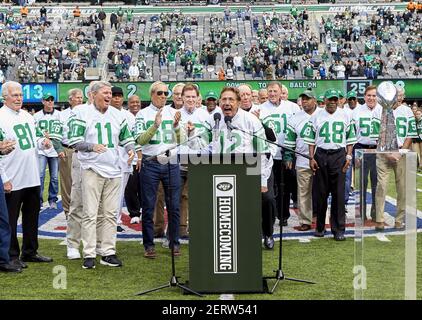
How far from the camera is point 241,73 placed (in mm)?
42250

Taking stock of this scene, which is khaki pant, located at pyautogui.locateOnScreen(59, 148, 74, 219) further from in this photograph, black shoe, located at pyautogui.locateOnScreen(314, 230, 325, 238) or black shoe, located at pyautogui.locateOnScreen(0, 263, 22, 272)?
black shoe, located at pyautogui.locateOnScreen(314, 230, 325, 238)

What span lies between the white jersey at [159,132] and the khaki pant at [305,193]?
2394 millimetres

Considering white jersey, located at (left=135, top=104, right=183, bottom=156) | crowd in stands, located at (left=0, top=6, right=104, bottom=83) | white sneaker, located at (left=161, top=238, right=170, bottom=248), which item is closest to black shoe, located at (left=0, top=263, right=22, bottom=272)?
white jersey, located at (left=135, top=104, right=183, bottom=156)

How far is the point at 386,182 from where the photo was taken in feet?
20.4

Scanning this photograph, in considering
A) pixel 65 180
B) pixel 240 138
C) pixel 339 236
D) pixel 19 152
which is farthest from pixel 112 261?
pixel 65 180

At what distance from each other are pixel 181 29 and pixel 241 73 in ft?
29.9

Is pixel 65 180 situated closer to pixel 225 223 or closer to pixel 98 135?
pixel 98 135

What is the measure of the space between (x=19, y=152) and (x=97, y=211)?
3.20 feet

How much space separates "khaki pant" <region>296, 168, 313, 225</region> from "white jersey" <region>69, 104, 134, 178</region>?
316 cm

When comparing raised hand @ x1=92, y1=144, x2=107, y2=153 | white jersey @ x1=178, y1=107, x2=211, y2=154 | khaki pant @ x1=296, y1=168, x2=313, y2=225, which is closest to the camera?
white jersey @ x1=178, y1=107, x2=211, y2=154

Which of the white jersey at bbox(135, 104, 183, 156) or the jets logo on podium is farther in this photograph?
the white jersey at bbox(135, 104, 183, 156)

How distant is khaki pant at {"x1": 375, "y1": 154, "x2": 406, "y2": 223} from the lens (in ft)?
19.3
